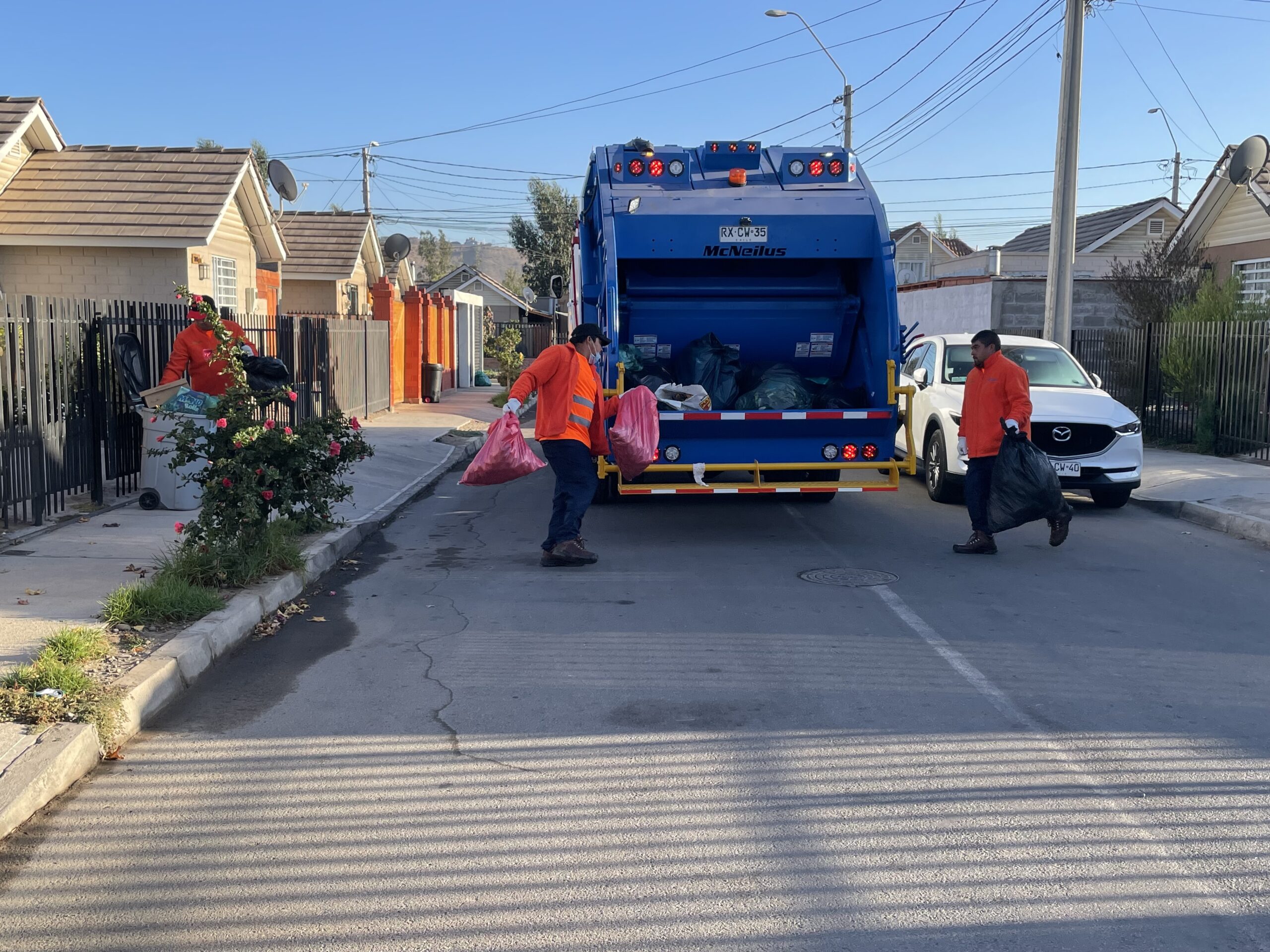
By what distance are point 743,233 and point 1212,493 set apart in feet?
17.9

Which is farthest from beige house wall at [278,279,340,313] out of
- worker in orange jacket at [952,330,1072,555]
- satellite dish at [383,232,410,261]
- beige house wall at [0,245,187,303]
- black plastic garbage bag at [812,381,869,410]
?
worker in orange jacket at [952,330,1072,555]

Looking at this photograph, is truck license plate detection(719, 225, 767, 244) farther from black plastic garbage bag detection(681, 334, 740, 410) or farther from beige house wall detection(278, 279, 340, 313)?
beige house wall detection(278, 279, 340, 313)

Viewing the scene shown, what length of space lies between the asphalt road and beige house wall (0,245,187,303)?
40.4 feet

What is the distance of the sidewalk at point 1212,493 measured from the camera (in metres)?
10.2

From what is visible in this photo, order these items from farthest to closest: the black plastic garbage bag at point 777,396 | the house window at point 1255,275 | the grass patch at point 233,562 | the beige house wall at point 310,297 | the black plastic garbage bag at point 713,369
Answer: the beige house wall at point 310,297, the house window at point 1255,275, the black plastic garbage bag at point 713,369, the black plastic garbage bag at point 777,396, the grass patch at point 233,562

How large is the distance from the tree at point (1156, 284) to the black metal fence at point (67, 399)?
15483mm

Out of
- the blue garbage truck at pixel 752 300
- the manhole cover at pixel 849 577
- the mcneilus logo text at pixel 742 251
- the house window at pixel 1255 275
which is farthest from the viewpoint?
the house window at pixel 1255 275

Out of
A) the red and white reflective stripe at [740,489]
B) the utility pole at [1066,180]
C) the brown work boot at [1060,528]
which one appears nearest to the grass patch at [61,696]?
the red and white reflective stripe at [740,489]

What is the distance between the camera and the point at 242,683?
5.62m

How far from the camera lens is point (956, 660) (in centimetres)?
598

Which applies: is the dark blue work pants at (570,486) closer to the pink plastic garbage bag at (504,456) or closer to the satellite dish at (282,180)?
the pink plastic garbage bag at (504,456)

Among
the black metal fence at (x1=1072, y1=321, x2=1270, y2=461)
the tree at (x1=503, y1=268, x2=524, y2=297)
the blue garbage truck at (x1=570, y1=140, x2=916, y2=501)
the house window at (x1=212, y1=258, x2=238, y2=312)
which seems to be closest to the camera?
the blue garbage truck at (x1=570, y1=140, x2=916, y2=501)

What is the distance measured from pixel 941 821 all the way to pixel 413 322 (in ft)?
75.3

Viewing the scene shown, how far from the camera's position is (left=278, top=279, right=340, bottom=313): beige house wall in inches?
1195
